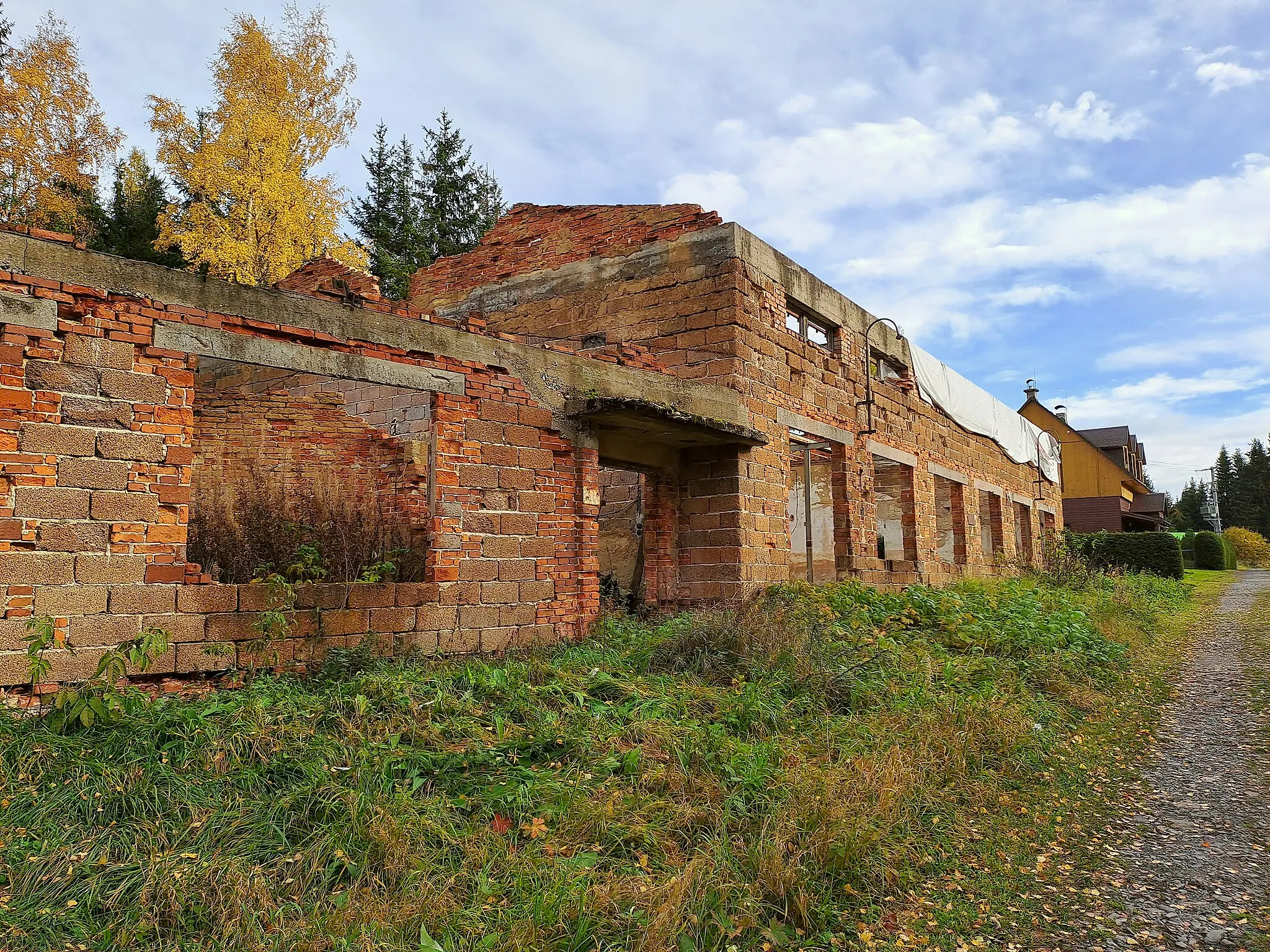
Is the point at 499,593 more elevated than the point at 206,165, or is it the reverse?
the point at 206,165

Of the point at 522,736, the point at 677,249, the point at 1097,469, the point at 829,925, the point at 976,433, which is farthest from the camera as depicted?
the point at 1097,469

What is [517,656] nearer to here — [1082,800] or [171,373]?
[171,373]

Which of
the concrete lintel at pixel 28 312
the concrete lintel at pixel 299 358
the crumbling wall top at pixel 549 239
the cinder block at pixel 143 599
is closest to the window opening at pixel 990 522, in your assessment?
the crumbling wall top at pixel 549 239

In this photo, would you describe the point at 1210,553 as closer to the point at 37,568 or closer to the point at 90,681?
the point at 90,681

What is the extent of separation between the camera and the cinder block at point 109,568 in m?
5.75

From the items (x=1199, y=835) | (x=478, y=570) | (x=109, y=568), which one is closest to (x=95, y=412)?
(x=109, y=568)

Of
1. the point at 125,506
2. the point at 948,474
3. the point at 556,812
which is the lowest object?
the point at 556,812

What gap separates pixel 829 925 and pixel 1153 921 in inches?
65.1

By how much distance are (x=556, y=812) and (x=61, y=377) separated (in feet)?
14.6

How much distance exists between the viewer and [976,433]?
1930cm

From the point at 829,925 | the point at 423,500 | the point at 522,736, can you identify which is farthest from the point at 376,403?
the point at 829,925

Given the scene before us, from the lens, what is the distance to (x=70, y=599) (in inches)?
223

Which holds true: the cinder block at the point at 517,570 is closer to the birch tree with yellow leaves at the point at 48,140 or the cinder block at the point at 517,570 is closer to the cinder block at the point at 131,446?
the cinder block at the point at 131,446

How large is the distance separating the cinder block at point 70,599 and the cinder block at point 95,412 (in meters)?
1.12
